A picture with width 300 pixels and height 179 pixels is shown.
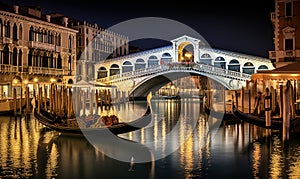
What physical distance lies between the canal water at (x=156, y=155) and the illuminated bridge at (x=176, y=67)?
37.0 feet

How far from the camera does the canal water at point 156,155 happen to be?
17.4 feet

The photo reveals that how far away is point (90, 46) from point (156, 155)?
20.7 metres

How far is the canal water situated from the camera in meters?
5.31

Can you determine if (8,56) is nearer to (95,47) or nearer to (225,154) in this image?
(95,47)

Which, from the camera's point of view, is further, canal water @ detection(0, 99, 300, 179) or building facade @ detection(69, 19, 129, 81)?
building facade @ detection(69, 19, 129, 81)

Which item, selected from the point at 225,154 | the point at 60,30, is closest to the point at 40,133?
the point at 225,154

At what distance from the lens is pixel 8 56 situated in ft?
56.2

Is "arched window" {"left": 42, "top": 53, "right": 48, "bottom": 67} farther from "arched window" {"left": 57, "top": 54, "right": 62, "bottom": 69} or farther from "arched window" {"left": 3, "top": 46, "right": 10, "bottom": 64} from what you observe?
"arched window" {"left": 3, "top": 46, "right": 10, "bottom": 64}

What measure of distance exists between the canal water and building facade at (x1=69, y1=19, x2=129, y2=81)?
601 inches

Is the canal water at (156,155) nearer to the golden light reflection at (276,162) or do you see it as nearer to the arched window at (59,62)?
the golden light reflection at (276,162)

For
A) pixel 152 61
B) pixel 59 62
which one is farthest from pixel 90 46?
pixel 59 62

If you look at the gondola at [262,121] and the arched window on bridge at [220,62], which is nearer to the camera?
the gondola at [262,121]

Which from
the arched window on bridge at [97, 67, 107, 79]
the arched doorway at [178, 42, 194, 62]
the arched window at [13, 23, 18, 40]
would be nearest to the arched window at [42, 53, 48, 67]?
the arched window at [13, 23, 18, 40]

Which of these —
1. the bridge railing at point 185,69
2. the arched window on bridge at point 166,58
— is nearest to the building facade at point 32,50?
the bridge railing at point 185,69
